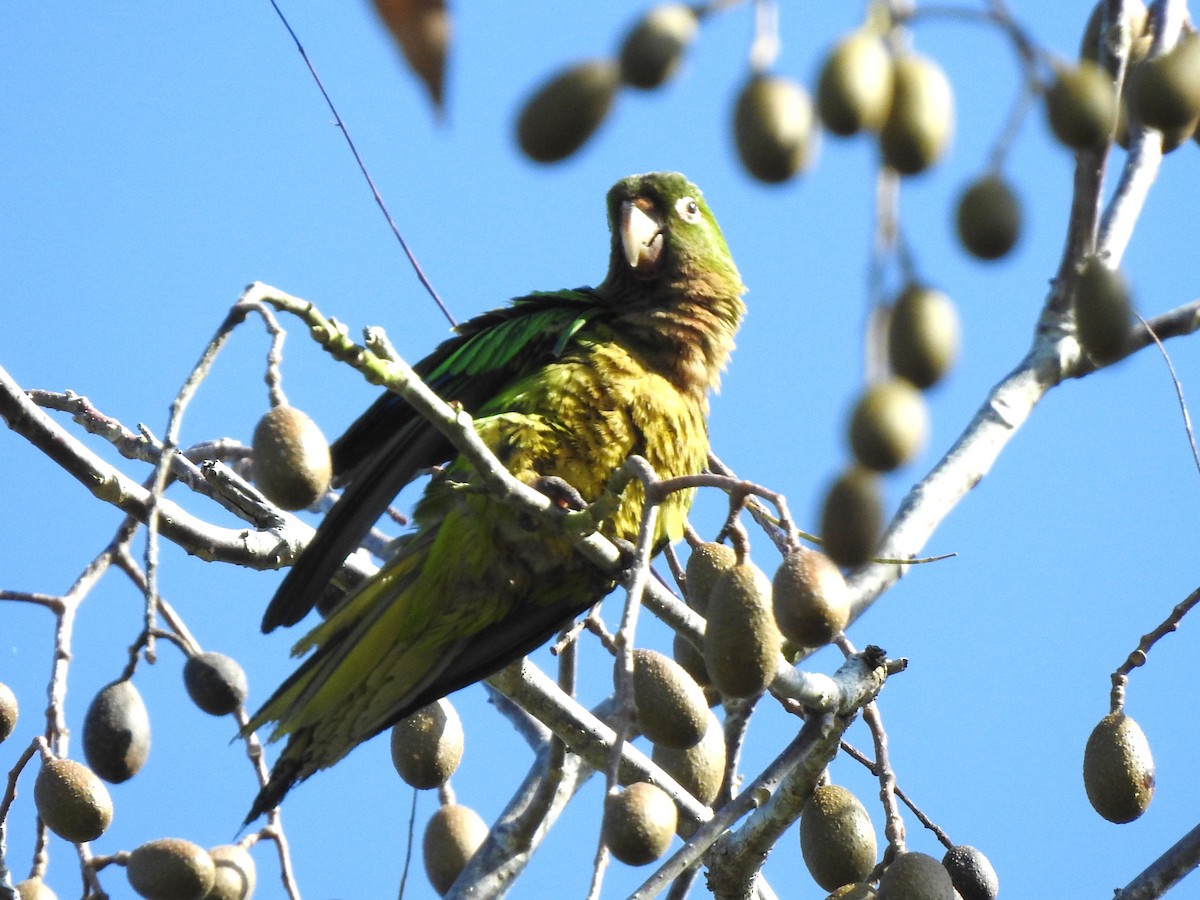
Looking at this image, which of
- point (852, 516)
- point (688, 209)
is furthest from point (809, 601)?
point (688, 209)

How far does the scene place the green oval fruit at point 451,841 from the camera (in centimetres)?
315

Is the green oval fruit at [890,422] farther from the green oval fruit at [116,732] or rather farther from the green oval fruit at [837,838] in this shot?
the green oval fruit at [116,732]

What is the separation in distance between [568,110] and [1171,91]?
496mm

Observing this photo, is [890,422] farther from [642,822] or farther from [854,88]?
[642,822]

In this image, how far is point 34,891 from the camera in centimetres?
269

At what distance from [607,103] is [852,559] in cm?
48

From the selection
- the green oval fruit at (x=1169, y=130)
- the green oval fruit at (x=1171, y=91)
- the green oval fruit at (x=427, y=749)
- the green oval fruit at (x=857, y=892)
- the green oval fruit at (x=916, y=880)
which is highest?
the green oval fruit at (x=1169, y=130)

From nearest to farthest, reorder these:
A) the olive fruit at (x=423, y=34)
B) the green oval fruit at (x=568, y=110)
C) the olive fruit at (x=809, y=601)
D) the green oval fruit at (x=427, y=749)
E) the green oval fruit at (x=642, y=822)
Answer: the olive fruit at (x=423, y=34)
the green oval fruit at (x=568, y=110)
the olive fruit at (x=809, y=601)
the green oval fruit at (x=642, y=822)
the green oval fruit at (x=427, y=749)

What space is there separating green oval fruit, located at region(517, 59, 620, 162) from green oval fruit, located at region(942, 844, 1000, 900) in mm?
2024

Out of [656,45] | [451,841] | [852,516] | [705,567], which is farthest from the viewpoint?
[451,841]

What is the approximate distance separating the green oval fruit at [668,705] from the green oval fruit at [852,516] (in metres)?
1.08

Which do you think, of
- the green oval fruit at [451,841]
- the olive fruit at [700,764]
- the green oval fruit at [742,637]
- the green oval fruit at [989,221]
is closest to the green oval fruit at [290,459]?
the green oval fruit at [742,637]

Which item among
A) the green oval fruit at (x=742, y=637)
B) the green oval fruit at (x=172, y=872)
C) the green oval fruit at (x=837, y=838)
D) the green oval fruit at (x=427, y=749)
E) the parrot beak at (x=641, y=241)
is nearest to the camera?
the green oval fruit at (x=742, y=637)

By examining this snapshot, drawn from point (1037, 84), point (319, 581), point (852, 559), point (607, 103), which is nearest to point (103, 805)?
point (319, 581)
